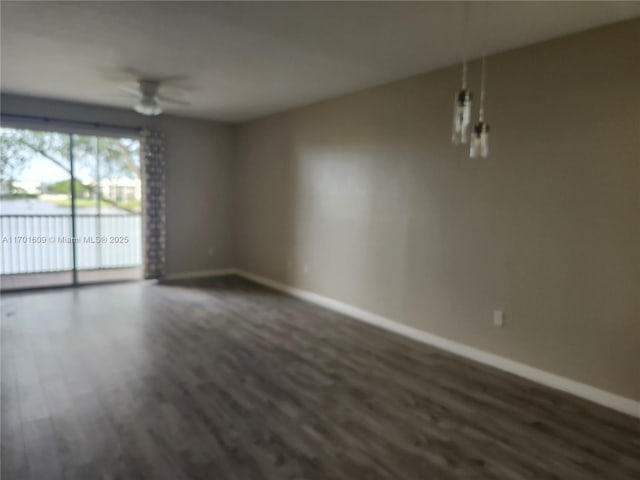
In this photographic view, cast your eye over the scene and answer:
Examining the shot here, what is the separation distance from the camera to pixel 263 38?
3.06 m

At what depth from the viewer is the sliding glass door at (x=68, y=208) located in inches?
178

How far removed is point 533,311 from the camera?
10.4ft

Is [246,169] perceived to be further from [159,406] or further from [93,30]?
[159,406]

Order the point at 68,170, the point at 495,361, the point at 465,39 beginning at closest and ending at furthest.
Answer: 1. the point at 465,39
2. the point at 495,361
3. the point at 68,170

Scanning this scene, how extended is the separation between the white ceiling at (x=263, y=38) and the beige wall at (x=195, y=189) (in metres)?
1.95

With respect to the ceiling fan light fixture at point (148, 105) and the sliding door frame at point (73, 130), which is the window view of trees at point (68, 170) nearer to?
the sliding door frame at point (73, 130)

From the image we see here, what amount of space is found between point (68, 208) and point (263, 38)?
3976mm

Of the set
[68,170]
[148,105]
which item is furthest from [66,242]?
[148,105]

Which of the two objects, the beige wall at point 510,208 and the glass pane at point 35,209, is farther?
the glass pane at point 35,209

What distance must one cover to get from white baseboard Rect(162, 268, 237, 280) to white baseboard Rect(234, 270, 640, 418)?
7.25 feet

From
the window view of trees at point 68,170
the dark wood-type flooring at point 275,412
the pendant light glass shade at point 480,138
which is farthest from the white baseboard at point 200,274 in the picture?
the pendant light glass shade at point 480,138

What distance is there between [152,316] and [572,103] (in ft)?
14.2

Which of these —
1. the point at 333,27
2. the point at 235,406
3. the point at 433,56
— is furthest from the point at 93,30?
the point at 235,406

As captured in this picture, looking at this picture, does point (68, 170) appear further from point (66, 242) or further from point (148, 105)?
point (148, 105)
